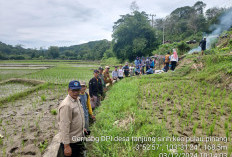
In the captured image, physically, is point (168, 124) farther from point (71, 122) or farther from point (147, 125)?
point (71, 122)

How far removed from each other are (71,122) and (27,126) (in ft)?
9.70

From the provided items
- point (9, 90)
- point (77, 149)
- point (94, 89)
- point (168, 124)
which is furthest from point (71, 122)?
point (9, 90)

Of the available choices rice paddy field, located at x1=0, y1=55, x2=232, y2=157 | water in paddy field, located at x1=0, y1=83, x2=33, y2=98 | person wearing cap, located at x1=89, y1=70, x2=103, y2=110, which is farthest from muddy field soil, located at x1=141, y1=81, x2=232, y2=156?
water in paddy field, located at x1=0, y1=83, x2=33, y2=98

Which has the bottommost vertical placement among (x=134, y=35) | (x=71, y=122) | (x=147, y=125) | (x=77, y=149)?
(x=77, y=149)

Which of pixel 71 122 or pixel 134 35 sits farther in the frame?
pixel 134 35

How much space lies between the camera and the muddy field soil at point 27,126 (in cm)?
302

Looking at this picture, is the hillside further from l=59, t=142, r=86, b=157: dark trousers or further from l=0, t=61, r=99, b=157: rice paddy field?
l=0, t=61, r=99, b=157: rice paddy field

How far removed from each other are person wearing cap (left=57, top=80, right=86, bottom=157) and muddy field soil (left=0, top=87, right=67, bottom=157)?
4.31 feet

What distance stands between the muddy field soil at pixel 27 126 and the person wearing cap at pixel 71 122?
1315mm

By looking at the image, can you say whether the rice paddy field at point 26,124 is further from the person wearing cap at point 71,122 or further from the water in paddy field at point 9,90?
the person wearing cap at point 71,122

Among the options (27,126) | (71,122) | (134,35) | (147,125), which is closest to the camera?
(71,122)

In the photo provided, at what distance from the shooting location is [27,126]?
4.03m

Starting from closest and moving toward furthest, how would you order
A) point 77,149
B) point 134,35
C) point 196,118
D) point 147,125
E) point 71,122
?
point 71,122 < point 77,149 < point 147,125 < point 196,118 < point 134,35

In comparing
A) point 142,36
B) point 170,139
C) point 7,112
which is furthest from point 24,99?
point 142,36
